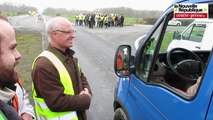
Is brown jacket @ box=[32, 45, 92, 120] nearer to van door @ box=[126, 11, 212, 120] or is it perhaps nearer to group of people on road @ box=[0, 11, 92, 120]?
group of people on road @ box=[0, 11, 92, 120]

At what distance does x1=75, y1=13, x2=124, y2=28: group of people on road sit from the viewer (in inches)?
1466

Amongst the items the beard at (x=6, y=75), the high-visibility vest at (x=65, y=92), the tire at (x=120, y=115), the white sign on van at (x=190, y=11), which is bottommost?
the tire at (x=120, y=115)

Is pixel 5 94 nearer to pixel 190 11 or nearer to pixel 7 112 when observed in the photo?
pixel 7 112

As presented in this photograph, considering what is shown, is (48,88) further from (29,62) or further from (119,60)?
(29,62)

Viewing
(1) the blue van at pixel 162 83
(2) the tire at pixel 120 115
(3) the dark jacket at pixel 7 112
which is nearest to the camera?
(3) the dark jacket at pixel 7 112

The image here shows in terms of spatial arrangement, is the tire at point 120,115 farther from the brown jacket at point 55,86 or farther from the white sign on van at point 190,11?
the white sign on van at point 190,11

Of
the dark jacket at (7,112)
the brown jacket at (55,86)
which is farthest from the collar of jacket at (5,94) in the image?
the brown jacket at (55,86)

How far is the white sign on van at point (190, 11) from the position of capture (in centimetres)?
225

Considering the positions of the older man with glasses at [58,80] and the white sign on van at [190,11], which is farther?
the older man with glasses at [58,80]

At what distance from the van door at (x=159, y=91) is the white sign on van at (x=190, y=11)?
0.19 m

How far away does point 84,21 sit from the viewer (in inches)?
1665

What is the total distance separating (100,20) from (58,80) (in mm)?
35110

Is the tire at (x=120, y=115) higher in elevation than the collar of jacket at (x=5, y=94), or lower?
lower

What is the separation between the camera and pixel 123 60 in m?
3.26
